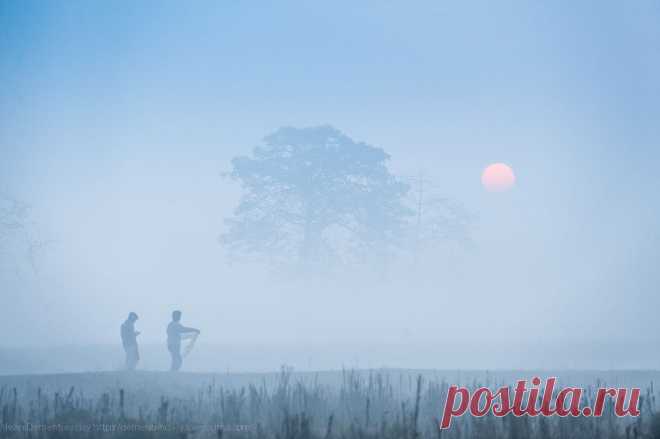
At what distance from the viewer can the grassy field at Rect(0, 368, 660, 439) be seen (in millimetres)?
9562

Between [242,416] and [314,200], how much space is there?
2579cm

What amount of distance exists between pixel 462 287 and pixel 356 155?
1431cm

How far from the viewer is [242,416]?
11.8 metres

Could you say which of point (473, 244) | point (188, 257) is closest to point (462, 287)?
point (473, 244)

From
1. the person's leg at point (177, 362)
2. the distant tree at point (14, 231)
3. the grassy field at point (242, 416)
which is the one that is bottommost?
the grassy field at point (242, 416)

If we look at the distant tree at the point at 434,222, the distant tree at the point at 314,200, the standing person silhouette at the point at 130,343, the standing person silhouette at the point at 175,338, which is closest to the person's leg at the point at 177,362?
the standing person silhouette at the point at 175,338

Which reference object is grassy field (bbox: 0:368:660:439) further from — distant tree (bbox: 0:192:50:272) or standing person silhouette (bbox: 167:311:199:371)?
distant tree (bbox: 0:192:50:272)

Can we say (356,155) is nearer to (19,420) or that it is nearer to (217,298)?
(217,298)

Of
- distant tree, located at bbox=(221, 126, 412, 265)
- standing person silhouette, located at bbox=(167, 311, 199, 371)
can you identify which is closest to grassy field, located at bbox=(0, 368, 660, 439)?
standing person silhouette, located at bbox=(167, 311, 199, 371)

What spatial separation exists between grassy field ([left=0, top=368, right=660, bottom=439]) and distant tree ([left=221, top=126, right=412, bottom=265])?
20411 mm

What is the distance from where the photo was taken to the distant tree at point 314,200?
37375mm

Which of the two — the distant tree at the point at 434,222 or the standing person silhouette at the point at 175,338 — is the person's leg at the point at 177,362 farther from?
the distant tree at the point at 434,222

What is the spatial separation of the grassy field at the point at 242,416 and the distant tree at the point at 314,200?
67.0ft

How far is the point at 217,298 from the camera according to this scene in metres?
47.6
